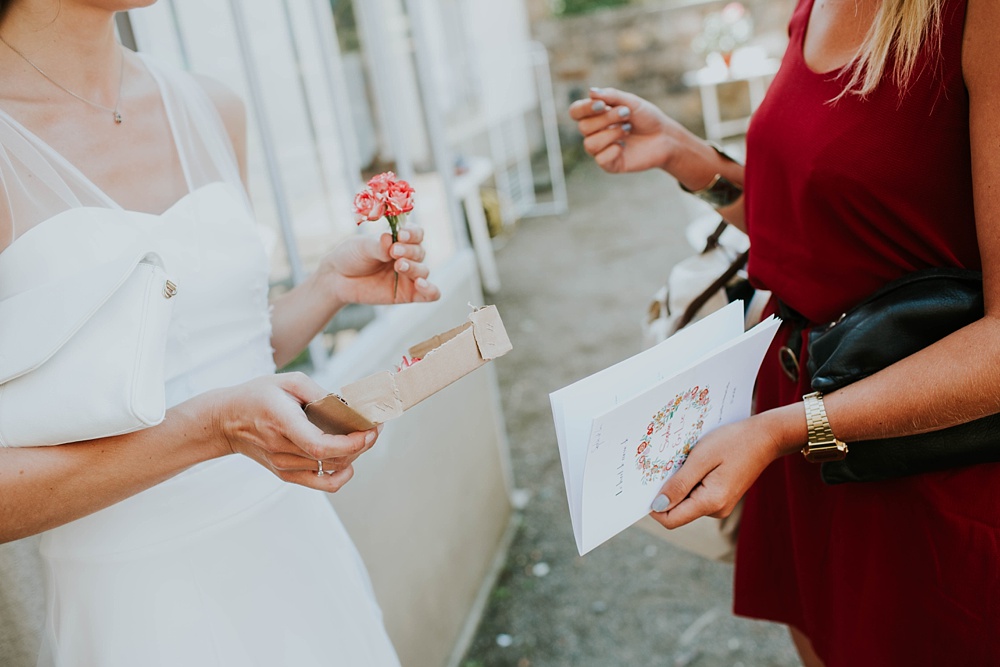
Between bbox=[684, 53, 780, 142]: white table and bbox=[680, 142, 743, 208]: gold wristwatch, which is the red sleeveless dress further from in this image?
bbox=[684, 53, 780, 142]: white table

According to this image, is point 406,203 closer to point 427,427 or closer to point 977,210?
point 977,210

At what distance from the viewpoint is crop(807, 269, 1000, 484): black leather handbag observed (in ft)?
3.75

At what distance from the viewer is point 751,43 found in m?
9.70

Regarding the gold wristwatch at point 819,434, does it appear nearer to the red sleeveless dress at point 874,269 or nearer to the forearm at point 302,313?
the red sleeveless dress at point 874,269

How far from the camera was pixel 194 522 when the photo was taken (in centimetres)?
125

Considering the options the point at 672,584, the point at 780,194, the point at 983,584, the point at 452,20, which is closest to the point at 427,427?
the point at 672,584

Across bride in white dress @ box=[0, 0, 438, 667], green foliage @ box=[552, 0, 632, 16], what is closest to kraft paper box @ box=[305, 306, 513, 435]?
bride in white dress @ box=[0, 0, 438, 667]

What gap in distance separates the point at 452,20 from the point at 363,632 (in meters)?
6.76

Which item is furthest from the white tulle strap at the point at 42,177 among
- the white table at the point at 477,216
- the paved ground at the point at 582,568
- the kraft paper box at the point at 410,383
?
the white table at the point at 477,216

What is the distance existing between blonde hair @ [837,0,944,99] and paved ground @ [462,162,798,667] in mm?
2069

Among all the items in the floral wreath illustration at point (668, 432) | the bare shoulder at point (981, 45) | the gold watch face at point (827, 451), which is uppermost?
the bare shoulder at point (981, 45)

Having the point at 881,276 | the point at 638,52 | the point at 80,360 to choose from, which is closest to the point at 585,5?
the point at 638,52

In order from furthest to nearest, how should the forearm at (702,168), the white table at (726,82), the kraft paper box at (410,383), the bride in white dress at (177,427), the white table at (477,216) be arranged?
the white table at (726,82), the white table at (477,216), the forearm at (702,168), the bride in white dress at (177,427), the kraft paper box at (410,383)

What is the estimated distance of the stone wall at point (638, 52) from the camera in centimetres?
999
